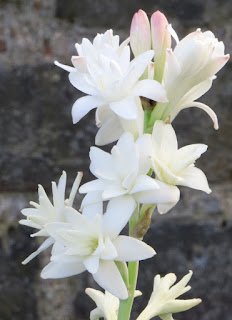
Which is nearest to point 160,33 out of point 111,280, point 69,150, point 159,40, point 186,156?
point 159,40

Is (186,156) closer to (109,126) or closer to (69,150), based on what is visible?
(109,126)

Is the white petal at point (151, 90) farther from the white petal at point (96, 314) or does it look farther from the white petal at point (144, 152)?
the white petal at point (96, 314)

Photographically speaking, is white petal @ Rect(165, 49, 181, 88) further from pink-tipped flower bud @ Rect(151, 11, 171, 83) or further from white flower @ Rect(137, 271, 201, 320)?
white flower @ Rect(137, 271, 201, 320)

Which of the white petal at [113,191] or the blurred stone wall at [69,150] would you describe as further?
the blurred stone wall at [69,150]

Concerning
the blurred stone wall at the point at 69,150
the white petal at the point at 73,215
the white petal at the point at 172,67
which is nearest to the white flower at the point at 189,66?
the white petal at the point at 172,67

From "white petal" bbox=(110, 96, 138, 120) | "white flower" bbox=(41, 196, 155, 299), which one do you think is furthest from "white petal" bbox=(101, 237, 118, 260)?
"white petal" bbox=(110, 96, 138, 120)

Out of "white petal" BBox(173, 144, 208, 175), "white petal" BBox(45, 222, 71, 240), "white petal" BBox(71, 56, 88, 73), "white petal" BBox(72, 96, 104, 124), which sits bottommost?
"white petal" BBox(45, 222, 71, 240)
